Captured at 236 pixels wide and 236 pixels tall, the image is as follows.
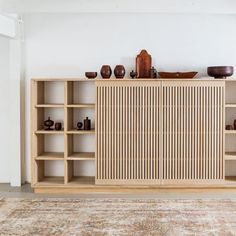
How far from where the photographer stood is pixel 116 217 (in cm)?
561

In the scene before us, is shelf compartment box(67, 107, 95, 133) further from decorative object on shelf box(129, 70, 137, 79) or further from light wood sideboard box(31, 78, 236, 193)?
decorative object on shelf box(129, 70, 137, 79)

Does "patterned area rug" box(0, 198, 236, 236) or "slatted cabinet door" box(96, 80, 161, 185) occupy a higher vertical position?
"slatted cabinet door" box(96, 80, 161, 185)

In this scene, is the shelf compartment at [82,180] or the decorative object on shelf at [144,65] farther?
the decorative object on shelf at [144,65]

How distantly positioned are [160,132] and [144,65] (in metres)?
1.11

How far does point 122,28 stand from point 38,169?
2.55 meters

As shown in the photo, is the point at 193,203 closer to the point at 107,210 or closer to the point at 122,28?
the point at 107,210

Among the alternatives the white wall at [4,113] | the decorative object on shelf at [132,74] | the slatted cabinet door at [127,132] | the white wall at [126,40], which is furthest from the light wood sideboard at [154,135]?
the white wall at [4,113]

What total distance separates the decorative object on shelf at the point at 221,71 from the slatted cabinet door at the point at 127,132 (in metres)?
0.87

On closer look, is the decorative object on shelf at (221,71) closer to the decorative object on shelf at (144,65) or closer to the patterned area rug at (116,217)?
the decorative object on shelf at (144,65)

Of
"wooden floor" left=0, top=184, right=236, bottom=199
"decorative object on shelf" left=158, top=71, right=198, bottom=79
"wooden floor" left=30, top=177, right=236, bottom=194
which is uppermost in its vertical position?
"decorative object on shelf" left=158, top=71, right=198, bottom=79

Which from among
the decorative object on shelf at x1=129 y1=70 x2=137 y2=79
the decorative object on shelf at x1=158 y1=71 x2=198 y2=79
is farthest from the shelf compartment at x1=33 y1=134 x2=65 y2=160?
the decorative object on shelf at x1=158 y1=71 x2=198 y2=79

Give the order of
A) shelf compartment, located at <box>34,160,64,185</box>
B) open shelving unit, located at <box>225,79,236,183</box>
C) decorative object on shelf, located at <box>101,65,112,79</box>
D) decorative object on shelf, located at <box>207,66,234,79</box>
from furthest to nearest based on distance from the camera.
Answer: shelf compartment, located at <box>34,160,64,185</box> < open shelving unit, located at <box>225,79,236,183</box> < decorative object on shelf, located at <box>101,65,112,79</box> < decorative object on shelf, located at <box>207,66,234,79</box>

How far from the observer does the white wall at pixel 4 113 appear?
7.75 meters

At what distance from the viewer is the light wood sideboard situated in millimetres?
6945
